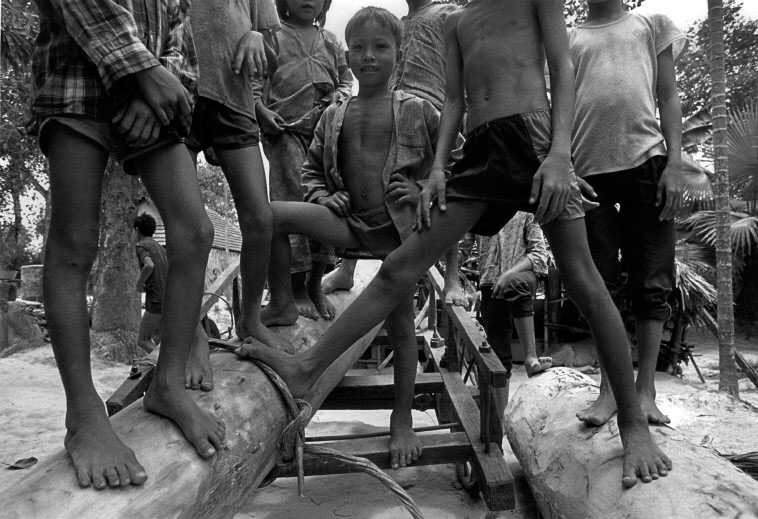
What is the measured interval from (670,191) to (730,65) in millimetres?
18848

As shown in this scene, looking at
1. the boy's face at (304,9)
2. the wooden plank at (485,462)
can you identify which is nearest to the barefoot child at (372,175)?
the wooden plank at (485,462)

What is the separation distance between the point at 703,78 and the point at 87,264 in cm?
1917

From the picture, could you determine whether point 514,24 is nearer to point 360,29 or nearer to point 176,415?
point 360,29

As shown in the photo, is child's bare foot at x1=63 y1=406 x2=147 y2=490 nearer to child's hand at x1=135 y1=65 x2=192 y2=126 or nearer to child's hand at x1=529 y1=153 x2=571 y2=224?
child's hand at x1=135 y1=65 x2=192 y2=126

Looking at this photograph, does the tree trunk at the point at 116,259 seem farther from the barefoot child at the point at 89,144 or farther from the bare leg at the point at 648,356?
the bare leg at the point at 648,356

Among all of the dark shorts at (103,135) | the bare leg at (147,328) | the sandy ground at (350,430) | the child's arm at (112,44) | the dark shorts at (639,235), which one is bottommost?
the sandy ground at (350,430)

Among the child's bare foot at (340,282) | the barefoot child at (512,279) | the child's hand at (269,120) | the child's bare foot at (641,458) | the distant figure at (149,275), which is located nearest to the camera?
the child's bare foot at (641,458)

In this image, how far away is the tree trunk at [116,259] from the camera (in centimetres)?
854

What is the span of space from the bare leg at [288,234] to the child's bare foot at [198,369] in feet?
2.74

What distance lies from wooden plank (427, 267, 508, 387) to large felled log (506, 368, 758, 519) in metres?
0.39

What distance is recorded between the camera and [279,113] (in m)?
3.61

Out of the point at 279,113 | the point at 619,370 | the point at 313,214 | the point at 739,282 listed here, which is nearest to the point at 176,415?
the point at 313,214

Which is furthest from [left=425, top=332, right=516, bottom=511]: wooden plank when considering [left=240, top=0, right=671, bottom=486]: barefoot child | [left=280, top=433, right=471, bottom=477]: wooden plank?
[left=240, top=0, right=671, bottom=486]: barefoot child

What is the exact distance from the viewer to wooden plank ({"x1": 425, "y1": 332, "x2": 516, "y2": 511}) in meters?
2.69
